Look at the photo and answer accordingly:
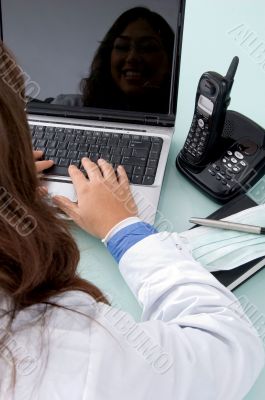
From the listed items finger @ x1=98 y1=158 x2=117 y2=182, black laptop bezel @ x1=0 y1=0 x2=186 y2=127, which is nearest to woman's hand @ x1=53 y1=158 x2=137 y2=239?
finger @ x1=98 y1=158 x2=117 y2=182

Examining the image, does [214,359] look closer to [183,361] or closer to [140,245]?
[183,361]

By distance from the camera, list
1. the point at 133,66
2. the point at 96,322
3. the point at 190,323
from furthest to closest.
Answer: the point at 133,66, the point at 190,323, the point at 96,322

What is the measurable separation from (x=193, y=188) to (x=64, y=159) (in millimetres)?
208

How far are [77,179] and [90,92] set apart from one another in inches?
6.2

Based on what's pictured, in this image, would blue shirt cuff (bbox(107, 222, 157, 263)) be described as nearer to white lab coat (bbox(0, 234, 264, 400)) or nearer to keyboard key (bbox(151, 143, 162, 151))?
white lab coat (bbox(0, 234, 264, 400))

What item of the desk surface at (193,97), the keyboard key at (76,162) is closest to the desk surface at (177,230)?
the desk surface at (193,97)

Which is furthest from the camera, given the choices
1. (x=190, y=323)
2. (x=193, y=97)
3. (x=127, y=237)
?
(x=193, y=97)

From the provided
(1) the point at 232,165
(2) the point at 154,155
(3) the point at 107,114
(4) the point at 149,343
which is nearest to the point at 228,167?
(1) the point at 232,165

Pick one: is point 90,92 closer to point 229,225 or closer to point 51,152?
point 51,152

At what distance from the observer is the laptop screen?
727mm

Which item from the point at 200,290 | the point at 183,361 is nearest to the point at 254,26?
the point at 200,290

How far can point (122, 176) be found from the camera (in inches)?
28.6

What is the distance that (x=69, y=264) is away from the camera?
519mm

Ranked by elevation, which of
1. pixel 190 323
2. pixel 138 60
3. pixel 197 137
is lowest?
pixel 190 323
